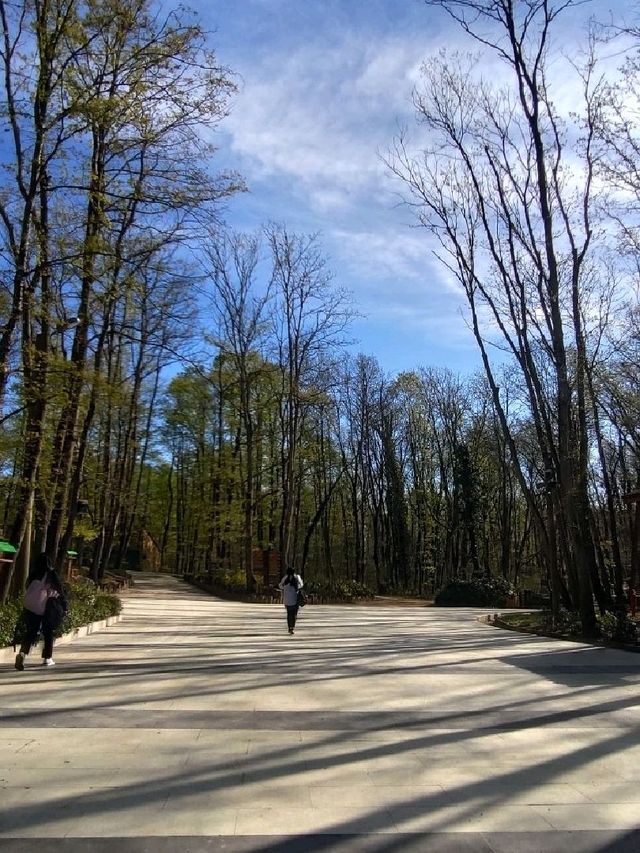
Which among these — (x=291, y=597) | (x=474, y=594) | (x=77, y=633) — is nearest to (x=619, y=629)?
(x=291, y=597)

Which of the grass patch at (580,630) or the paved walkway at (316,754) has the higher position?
the grass patch at (580,630)

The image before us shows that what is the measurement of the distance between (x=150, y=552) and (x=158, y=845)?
2455 inches

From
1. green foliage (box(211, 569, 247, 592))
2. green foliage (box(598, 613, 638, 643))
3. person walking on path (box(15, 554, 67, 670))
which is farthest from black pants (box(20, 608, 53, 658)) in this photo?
green foliage (box(211, 569, 247, 592))

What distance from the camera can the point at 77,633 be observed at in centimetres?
1312

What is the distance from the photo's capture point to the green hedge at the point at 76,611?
1014 cm

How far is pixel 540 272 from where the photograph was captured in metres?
18.5

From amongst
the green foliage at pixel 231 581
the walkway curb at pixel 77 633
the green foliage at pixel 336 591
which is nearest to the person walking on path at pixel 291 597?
the walkway curb at pixel 77 633

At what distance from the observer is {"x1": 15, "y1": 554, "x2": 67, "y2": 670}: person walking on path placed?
9062 millimetres

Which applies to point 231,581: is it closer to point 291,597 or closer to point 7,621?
point 291,597

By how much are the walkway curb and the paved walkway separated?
73 cm

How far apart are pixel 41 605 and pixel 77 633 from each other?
442 cm

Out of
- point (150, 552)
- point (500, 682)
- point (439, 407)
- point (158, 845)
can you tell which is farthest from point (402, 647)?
point (150, 552)

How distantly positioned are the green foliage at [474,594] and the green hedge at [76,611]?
19.0m

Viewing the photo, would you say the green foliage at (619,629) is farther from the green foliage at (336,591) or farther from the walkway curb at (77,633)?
the green foliage at (336,591)
